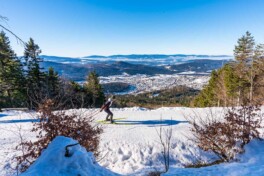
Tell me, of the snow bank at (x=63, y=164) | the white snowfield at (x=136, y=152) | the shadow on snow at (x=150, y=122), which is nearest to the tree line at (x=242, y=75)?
the shadow on snow at (x=150, y=122)

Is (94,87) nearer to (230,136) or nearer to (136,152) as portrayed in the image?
(136,152)

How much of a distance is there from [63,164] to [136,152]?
604cm

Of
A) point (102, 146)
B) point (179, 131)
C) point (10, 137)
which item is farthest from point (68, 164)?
point (10, 137)

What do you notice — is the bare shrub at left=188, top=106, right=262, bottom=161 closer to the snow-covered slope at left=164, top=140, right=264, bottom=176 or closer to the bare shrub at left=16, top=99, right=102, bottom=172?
the snow-covered slope at left=164, top=140, right=264, bottom=176

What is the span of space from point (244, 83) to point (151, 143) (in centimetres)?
2578

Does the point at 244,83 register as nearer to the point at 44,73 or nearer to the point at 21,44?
the point at 44,73

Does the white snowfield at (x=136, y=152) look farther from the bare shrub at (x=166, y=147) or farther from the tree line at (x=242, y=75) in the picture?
the tree line at (x=242, y=75)

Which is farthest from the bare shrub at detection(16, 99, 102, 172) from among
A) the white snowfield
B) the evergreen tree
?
the evergreen tree

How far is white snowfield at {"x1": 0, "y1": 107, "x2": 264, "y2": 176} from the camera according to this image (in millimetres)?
4895

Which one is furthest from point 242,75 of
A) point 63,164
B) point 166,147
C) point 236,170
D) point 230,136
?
point 63,164

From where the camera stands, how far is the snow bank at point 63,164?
4.36m

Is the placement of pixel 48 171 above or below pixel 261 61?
below

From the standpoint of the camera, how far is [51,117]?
23.2 feet

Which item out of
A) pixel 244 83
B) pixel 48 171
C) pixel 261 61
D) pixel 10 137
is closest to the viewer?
pixel 48 171
